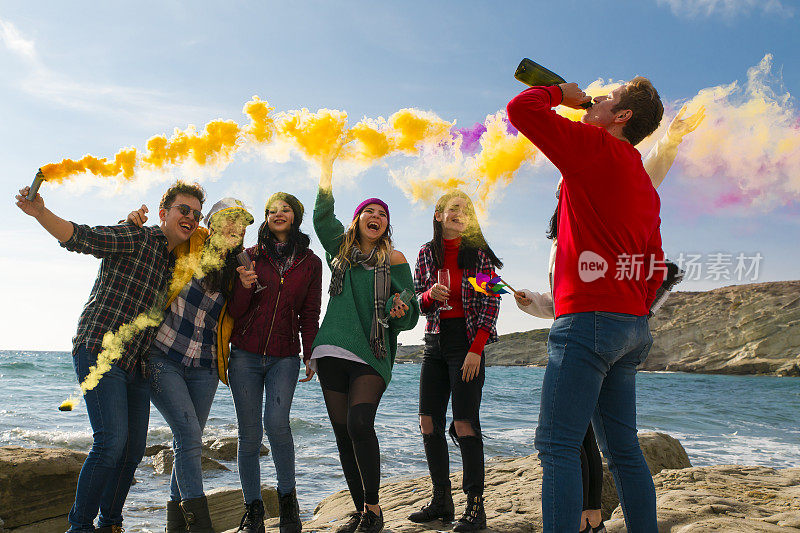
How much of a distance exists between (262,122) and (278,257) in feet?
4.97

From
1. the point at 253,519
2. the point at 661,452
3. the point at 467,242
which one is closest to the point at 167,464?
the point at 253,519

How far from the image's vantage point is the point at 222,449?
29.3 ft

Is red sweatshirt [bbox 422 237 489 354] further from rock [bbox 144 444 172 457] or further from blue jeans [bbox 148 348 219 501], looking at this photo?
rock [bbox 144 444 172 457]

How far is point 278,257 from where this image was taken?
3.63 meters

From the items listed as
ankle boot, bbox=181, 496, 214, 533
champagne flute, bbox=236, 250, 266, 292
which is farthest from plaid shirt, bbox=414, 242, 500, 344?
ankle boot, bbox=181, 496, 214, 533

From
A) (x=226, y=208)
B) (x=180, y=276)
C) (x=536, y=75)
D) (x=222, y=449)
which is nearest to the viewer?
(x=536, y=75)

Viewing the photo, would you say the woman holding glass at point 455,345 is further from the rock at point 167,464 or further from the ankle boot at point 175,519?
the rock at point 167,464

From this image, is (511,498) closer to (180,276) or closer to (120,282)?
(180,276)

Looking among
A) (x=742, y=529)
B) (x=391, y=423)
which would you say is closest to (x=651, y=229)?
(x=742, y=529)

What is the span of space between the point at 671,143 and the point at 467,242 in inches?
57.8

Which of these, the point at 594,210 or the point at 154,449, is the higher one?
the point at 594,210

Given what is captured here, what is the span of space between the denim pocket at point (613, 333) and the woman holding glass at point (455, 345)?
137 centimetres

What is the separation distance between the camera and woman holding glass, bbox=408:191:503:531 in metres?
3.37

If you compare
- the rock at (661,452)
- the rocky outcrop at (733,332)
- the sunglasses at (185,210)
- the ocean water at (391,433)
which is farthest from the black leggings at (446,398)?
the rocky outcrop at (733,332)
